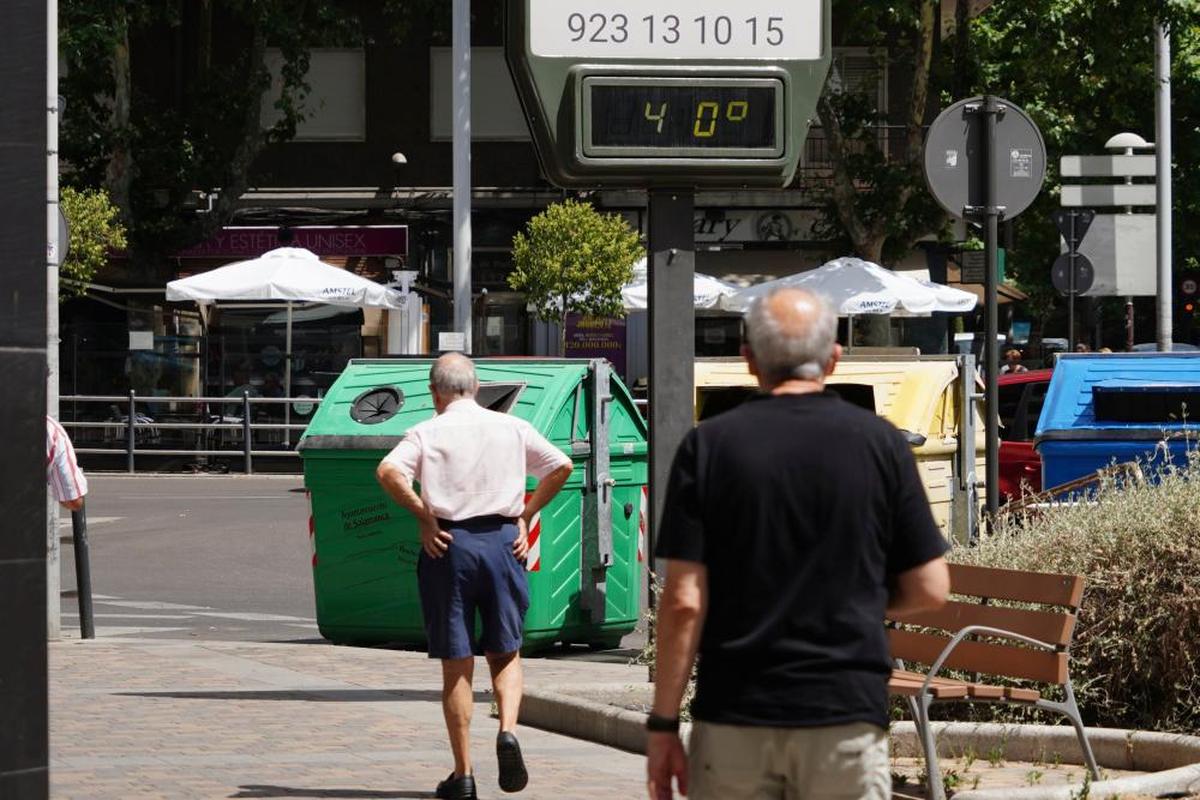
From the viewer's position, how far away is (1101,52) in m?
32.2

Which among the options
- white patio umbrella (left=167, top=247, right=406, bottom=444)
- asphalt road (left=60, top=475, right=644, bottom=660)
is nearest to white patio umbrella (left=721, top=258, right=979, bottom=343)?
white patio umbrella (left=167, top=247, right=406, bottom=444)

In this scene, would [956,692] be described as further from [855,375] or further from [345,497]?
[855,375]

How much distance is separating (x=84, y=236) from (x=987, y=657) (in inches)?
1002

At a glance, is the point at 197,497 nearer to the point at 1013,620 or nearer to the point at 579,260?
the point at 579,260

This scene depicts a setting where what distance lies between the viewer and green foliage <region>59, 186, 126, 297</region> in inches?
1226

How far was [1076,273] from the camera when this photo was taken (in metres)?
20.4

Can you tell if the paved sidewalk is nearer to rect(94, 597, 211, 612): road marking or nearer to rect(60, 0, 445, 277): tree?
rect(94, 597, 211, 612): road marking

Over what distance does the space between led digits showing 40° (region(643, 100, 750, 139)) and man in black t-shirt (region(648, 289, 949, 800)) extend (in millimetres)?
5419

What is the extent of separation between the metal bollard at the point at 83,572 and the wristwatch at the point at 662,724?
922 cm

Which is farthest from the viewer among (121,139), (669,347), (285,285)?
(121,139)

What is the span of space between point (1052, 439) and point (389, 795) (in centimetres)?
768
